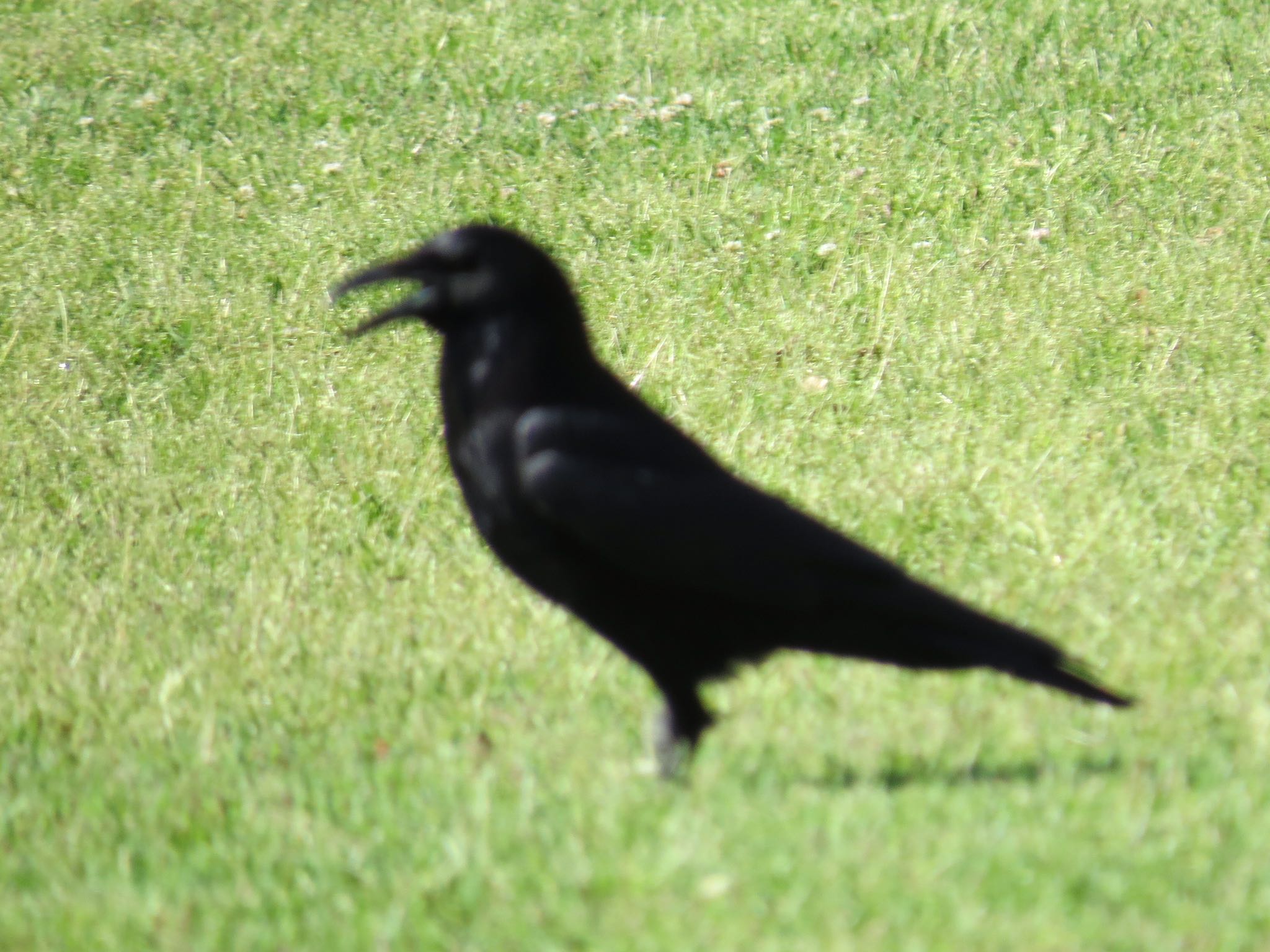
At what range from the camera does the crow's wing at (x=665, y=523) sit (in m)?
3.76

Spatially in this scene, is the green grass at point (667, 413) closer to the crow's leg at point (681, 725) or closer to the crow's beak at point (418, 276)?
the crow's leg at point (681, 725)

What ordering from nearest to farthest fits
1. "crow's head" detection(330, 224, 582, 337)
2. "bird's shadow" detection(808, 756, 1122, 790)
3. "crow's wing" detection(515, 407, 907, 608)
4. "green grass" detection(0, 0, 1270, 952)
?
"green grass" detection(0, 0, 1270, 952), "bird's shadow" detection(808, 756, 1122, 790), "crow's wing" detection(515, 407, 907, 608), "crow's head" detection(330, 224, 582, 337)

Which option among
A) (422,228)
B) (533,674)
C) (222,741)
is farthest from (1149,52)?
(222,741)

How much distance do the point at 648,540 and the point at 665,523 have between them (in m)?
0.06

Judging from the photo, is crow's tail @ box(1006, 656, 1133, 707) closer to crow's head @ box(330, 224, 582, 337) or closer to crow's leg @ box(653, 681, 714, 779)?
crow's leg @ box(653, 681, 714, 779)

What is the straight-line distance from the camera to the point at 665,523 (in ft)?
12.5

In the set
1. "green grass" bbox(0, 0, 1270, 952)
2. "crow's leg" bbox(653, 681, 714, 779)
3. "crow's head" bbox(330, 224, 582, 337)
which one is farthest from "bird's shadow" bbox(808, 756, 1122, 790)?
"crow's head" bbox(330, 224, 582, 337)

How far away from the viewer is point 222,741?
4262 mm

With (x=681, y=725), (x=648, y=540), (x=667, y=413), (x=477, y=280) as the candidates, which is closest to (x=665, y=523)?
(x=648, y=540)

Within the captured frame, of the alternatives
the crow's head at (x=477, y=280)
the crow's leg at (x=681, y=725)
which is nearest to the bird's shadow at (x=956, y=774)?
the crow's leg at (x=681, y=725)

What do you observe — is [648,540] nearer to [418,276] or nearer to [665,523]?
[665,523]

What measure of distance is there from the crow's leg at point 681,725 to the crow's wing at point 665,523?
0.25 meters

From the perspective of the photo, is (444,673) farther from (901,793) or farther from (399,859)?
(901,793)

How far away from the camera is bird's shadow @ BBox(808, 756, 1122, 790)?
3602mm
